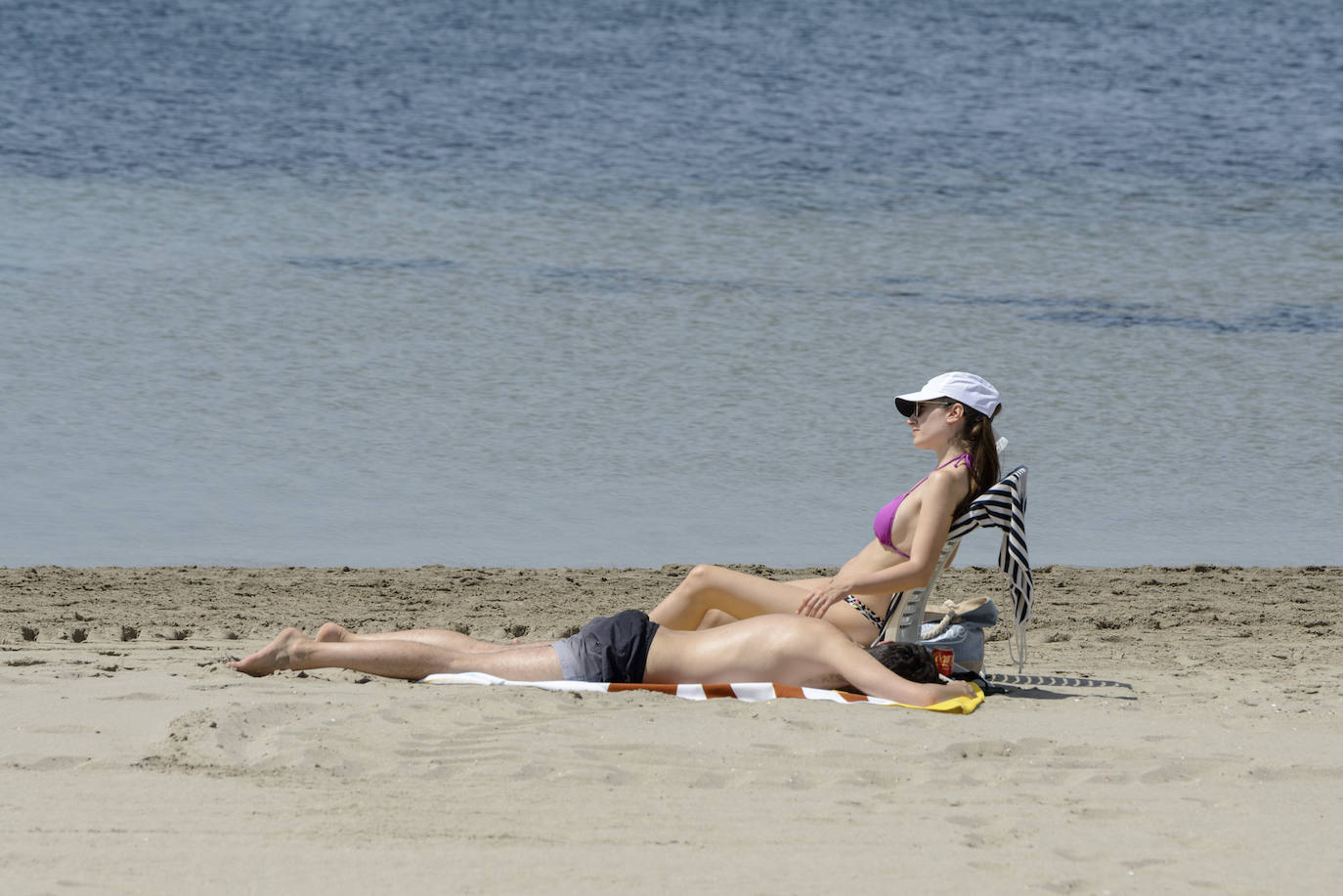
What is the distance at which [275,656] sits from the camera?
559 cm

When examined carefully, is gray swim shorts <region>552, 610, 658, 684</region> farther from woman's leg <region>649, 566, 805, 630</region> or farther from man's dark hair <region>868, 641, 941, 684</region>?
man's dark hair <region>868, 641, 941, 684</region>

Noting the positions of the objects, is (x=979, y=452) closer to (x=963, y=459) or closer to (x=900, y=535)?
(x=963, y=459)

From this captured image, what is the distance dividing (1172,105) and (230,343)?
55.6 ft

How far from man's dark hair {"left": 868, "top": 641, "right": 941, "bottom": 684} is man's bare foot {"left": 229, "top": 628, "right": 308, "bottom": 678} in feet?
6.45

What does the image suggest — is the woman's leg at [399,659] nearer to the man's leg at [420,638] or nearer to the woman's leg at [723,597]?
the man's leg at [420,638]

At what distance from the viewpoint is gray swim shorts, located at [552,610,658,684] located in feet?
18.0

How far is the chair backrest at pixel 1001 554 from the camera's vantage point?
5.57 m

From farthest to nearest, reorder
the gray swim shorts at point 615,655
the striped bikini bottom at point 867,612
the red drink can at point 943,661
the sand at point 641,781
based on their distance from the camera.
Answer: the striped bikini bottom at point 867,612
the red drink can at point 943,661
the gray swim shorts at point 615,655
the sand at point 641,781

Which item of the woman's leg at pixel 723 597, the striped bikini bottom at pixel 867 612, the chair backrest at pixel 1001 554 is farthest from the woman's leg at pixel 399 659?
the chair backrest at pixel 1001 554

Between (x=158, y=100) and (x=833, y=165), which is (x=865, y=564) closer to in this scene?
(x=833, y=165)

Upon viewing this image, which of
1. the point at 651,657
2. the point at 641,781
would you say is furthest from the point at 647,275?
the point at 641,781

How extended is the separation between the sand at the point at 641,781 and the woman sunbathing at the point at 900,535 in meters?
0.52

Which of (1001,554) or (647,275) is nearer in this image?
(1001,554)

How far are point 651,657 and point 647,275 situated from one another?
10.4m
